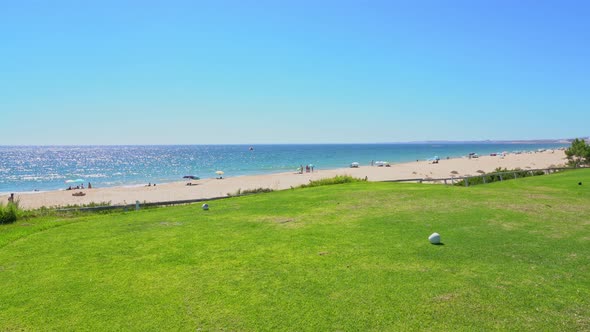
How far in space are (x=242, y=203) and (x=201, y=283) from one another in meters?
9.36

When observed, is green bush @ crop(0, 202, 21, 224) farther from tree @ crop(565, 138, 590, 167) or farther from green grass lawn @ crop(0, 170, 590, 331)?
tree @ crop(565, 138, 590, 167)

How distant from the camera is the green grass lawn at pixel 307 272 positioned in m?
5.32

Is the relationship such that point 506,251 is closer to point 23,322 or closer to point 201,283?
point 201,283

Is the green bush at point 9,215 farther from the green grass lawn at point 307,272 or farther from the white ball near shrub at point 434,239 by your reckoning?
the white ball near shrub at point 434,239

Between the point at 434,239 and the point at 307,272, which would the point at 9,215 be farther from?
the point at 434,239

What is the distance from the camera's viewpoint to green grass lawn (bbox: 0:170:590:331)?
532 centimetres

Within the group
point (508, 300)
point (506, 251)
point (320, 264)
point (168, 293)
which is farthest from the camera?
point (506, 251)

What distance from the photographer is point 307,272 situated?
6.98m

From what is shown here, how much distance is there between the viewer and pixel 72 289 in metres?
6.44

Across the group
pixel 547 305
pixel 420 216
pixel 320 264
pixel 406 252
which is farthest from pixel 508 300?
pixel 420 216

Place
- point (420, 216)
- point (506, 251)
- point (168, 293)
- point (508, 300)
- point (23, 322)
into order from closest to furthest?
point (23, 322) → point (508, 300) → point (168, 293) → point (506, 251) → point (420, 216)

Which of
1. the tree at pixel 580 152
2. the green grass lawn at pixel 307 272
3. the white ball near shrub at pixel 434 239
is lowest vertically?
the green grass lawn at pixel 307 272

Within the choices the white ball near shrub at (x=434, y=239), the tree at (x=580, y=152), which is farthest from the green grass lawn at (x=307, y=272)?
the tree at (x=580, y=152)

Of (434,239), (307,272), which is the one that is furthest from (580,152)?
(307,272)
